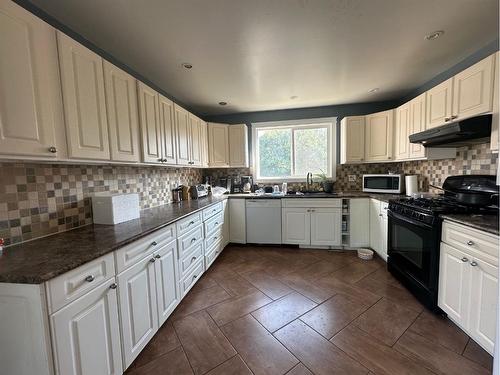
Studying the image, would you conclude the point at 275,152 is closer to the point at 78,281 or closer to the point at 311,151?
the point at 311,151

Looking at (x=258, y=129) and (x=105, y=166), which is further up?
(x=258, y=129)

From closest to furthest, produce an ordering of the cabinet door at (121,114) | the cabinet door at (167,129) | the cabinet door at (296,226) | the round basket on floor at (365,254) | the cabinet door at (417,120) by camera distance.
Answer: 1. the cabinet door at (121,114)
2. the cabinet door at (167,129)
3. the cabinet door at (417,120)
4. the round basket on floor at (365,254)
5. the cabinet door at (296,226)

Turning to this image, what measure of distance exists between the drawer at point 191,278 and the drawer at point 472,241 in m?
2.29

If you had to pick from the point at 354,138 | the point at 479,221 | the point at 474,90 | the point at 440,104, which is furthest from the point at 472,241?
the point at 354,138

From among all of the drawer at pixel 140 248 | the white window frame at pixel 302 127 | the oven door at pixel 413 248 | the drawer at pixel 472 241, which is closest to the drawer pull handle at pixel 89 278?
the drawer at pixel 140 248

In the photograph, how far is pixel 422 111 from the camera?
2434 millimetres

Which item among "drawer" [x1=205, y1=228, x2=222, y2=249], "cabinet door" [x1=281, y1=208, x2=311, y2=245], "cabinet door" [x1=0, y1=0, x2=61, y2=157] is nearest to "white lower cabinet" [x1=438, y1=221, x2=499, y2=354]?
"cabinet door" [x1=281, y1=208, x2=311, y2=245]

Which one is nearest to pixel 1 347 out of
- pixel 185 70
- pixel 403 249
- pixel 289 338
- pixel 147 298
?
pixel 147 298

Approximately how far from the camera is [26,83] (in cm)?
108

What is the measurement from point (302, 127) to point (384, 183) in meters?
1.64

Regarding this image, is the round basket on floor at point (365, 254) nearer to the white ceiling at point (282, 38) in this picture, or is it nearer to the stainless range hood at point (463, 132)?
the stainless range hood at point (463, 132)

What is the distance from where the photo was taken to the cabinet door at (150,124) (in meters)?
1.99

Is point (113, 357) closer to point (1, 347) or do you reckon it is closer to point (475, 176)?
point (1, 347)

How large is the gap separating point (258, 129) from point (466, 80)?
9.06 ft
